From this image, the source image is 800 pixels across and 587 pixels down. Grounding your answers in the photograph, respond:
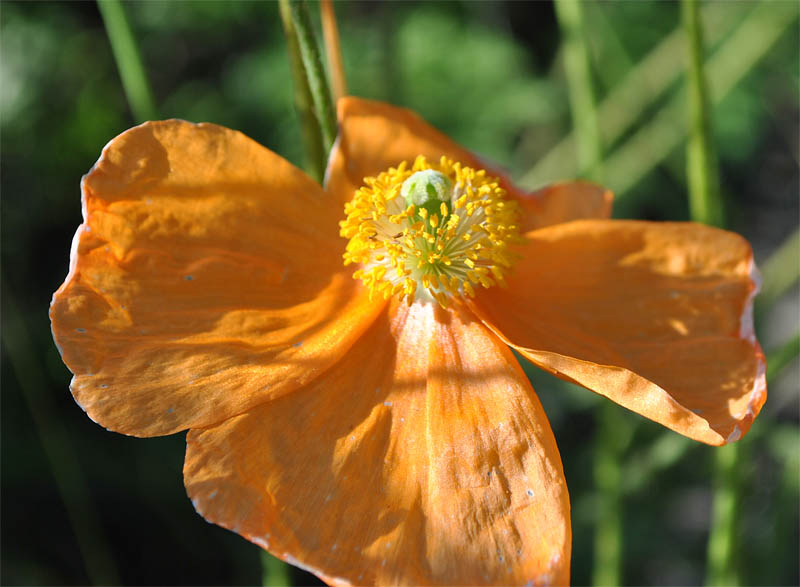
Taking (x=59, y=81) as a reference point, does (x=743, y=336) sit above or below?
below

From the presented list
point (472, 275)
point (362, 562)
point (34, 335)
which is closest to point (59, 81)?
point (34, 335)

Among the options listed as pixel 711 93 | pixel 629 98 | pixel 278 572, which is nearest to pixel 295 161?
pixel 629 98

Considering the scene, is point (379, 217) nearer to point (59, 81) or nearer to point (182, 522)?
point (182, 522)

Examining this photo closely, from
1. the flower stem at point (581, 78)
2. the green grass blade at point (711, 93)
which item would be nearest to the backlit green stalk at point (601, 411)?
the flower stem at point (581, 78)

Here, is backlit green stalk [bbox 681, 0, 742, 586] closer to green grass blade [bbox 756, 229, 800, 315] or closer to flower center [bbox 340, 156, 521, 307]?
flower center [bbox 340, 156, 521, 307]

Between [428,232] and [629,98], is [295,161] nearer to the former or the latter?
[629,98]

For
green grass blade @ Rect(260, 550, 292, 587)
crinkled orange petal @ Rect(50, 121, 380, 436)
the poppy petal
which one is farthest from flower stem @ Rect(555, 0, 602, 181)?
green grass blade @ Rect(260, 550, 292, 587)
